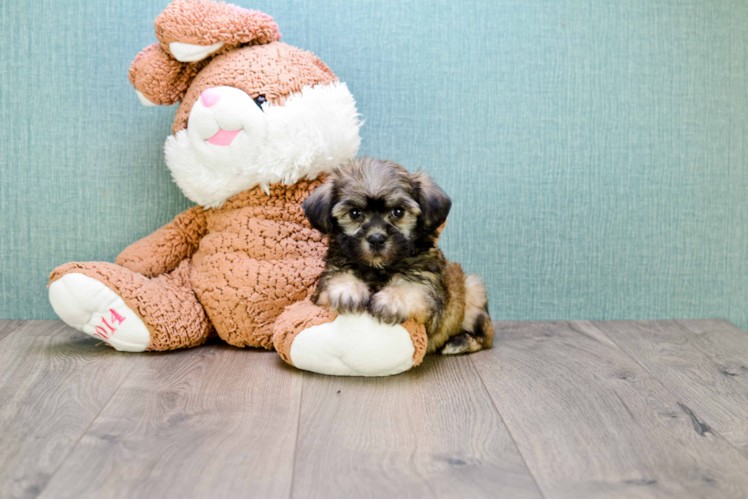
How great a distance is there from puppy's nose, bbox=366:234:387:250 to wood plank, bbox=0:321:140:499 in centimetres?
86

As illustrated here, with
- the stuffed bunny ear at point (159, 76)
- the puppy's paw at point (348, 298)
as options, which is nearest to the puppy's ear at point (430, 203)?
the puppy's paw at point (348, 298)

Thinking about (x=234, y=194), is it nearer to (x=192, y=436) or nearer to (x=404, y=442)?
(x=192, y=436)

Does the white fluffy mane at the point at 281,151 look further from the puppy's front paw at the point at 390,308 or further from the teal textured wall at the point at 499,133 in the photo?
the puppy's front paw at the point at 390,308

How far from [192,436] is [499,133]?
173 cm

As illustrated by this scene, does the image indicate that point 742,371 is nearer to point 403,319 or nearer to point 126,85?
point 403,319

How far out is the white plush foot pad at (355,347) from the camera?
1906 millimetres

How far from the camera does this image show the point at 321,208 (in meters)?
1.93

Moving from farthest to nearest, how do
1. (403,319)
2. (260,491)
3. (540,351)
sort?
(540,351)
(403,319)
(260,491)

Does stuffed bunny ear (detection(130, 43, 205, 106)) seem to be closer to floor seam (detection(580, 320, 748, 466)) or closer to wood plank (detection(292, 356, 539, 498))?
wood plank (detection(292, 356, 539, 498))

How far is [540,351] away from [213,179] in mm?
1324

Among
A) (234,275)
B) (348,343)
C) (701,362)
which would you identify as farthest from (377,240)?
Result: (701,362)

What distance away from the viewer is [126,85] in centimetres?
254

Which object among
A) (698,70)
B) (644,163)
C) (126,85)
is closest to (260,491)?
(126,85)

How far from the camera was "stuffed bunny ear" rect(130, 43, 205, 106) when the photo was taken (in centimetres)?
223
